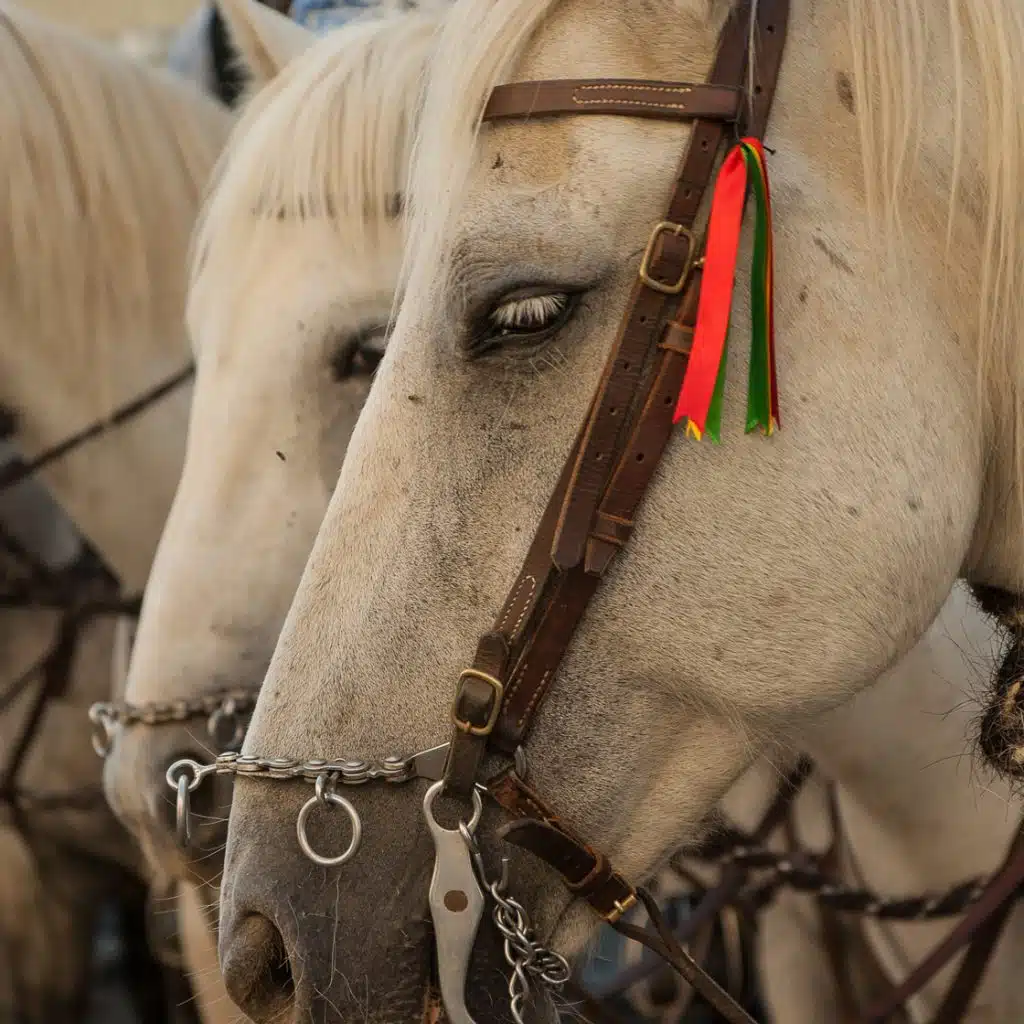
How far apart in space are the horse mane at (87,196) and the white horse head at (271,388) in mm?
489

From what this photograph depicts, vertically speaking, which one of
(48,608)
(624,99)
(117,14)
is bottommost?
(48,608)

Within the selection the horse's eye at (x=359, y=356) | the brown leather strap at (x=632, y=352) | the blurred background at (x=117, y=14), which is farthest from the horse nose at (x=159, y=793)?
the blurred background at (x=117, y=14)

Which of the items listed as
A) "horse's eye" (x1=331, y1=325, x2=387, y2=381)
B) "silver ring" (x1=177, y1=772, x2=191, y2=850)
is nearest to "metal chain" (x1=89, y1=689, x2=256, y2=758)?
"silver ring" (x1=177, y1=772, x2=191, y2=850)

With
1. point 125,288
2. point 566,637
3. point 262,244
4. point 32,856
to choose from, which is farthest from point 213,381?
point 32,856

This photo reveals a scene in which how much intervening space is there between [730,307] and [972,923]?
78 centimetres

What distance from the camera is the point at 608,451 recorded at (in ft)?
2.63

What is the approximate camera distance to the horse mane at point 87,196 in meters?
1.76

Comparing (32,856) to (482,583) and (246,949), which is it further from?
(482,583)

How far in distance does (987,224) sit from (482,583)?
0.47 meters

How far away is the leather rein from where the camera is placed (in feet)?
2.62

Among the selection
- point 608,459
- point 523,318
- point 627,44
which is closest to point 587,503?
point 608,459

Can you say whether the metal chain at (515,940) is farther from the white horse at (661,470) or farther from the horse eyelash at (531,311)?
the horse eyelash at (531,311)

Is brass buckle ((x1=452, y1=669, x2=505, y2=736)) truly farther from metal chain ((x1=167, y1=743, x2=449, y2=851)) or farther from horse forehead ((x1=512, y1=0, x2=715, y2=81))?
horse forehead ((x1=512, y1=0, x2=715, y2=81))

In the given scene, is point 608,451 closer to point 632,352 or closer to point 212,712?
point 632,352
